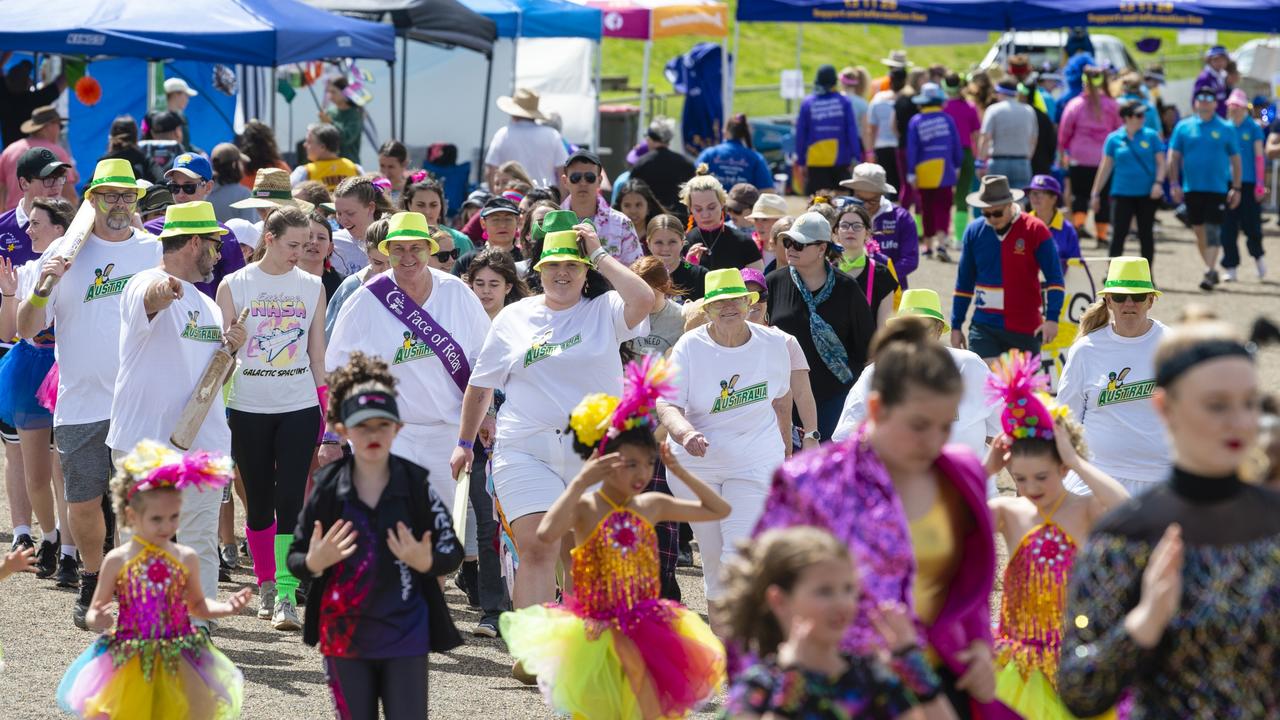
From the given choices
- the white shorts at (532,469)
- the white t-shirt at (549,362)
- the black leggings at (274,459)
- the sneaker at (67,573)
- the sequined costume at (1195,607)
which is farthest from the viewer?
the sneaker at (67,573)

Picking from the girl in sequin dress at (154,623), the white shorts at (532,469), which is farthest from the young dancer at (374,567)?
the white shorts at (532,469)

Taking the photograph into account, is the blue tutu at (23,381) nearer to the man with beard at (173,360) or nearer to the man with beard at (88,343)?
the man with beard at (88,343)

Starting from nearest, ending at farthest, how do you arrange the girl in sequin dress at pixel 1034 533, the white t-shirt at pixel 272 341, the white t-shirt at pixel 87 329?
the girl in sequin dress at pixel 1034 533
the white t-shirt at pixel 87 329
the white t-shirt at pixel 272 341

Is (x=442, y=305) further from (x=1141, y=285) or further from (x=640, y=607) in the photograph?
(x=1141, y=285)

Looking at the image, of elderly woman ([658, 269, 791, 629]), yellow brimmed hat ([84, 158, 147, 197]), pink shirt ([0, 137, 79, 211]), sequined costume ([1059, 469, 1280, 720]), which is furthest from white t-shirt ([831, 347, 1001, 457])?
pink shirt ([0, 137, 79, 211])

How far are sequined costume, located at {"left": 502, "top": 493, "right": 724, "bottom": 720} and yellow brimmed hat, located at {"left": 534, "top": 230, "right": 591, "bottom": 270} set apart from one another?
1.55 m

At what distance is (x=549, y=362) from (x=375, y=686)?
2.07 m

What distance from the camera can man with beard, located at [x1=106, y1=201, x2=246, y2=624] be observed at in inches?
289

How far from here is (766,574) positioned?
3.66 metres

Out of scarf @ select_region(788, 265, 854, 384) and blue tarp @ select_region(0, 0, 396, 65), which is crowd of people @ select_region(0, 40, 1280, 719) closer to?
scarf @ select_region(788, 265, 854, 384)

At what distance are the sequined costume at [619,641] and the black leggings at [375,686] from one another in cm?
56

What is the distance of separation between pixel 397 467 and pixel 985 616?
2.12 meters

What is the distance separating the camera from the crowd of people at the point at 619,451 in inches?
142

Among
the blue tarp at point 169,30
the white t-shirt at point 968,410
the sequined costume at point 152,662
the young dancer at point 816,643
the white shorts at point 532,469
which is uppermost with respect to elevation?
the blue tarp at point 169,30
